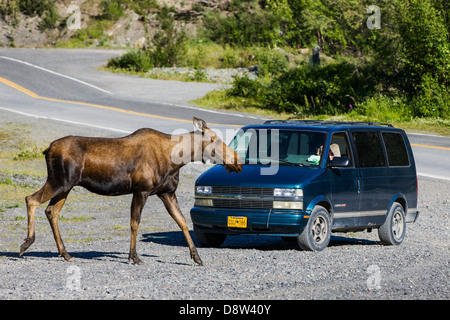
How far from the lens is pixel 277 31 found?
50.4 metres

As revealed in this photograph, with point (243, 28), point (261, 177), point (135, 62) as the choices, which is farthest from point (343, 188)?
point (243, 28)

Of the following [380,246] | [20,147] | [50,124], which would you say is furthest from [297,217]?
[50,124]

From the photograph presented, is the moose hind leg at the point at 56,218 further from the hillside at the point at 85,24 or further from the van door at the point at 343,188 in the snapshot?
the hillside at the point at 85,24

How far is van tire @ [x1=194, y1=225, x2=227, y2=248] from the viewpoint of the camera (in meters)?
12.1

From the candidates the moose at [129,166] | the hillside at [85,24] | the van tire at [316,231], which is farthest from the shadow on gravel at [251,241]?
the hillside at [85,24]

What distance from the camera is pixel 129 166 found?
10.3m

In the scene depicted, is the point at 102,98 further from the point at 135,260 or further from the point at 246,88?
the point at 135,260

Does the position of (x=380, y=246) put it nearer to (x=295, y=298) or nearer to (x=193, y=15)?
(x=295, y=298)

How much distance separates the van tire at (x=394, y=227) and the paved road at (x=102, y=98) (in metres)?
8.05

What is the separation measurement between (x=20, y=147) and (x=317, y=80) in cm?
1413

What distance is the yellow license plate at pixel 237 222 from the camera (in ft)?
37.1
